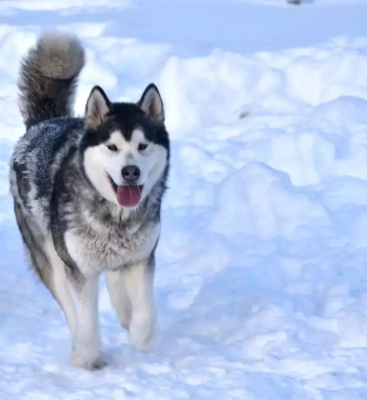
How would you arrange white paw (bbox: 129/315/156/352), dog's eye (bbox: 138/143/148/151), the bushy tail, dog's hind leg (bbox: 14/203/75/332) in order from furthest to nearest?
the bushy tail < dog's hind leg (bbox: 14/203/75/332) < white paw (bbox: 129/315/156/352) < dog's eye (bbox: 138/143/148/151)

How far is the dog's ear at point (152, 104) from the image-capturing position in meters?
4.06

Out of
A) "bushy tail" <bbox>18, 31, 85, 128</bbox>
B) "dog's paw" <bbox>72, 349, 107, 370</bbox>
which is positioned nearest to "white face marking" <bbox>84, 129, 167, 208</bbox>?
"dog's paw" <bbox>72, 349, 107, 370</bbox>

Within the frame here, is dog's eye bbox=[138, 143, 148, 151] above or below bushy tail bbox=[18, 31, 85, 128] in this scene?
below

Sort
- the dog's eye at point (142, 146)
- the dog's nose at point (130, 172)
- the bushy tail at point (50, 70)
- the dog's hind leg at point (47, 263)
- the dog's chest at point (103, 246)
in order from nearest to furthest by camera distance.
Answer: the dog's nose at point (130, 172)
the dog's eye at point (142, 146)
the dog's chest at point (103, 246)
the dog's hind leg at point (47, 263)
the bushy tail at point (50, 70)

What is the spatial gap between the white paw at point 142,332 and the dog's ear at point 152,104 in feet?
2.93

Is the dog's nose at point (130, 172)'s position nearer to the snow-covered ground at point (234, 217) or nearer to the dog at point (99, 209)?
the dog at point (99, 209)

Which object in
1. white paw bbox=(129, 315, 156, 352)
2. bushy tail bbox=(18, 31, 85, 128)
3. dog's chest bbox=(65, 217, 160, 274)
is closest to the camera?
dog's chest bbox=(65, 217, 160, 274)

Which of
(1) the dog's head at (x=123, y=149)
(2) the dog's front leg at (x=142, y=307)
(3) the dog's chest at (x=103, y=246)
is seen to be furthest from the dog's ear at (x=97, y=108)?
(2) the dog's front leg at (x=142, y=307)

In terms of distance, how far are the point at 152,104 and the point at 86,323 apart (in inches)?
40.1

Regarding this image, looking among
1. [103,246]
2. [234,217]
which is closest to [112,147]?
[103,246]

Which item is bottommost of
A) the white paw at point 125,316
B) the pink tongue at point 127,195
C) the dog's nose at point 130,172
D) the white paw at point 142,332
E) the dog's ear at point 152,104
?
the white paw at point 142,332

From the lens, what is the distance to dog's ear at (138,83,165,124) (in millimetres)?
4062

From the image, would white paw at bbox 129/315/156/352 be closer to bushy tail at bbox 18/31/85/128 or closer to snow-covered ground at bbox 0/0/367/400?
snow-covered ground at bbox 0/0/367/400

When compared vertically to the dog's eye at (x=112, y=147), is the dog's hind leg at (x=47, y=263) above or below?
below
